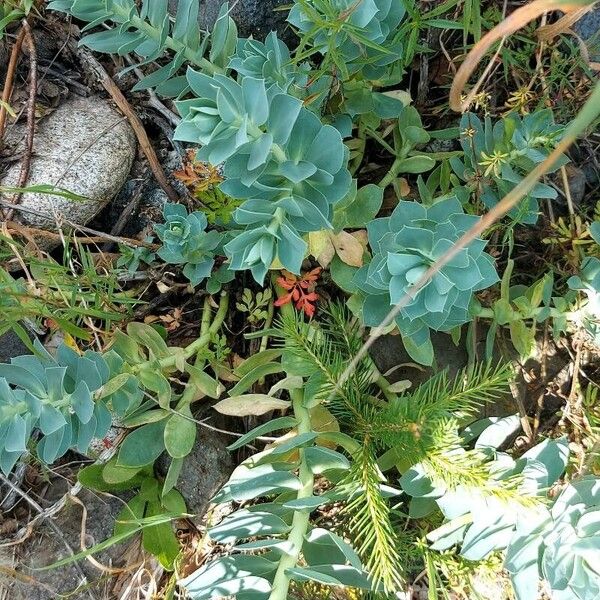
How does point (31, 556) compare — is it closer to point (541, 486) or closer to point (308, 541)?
point (308, 541)

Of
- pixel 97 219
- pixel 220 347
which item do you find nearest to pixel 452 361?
pixel 220 347

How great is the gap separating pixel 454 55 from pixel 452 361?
82 centimetres

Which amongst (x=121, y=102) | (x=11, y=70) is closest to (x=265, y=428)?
(x=121, y=102)

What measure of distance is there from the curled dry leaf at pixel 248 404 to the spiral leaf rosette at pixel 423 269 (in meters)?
0.33

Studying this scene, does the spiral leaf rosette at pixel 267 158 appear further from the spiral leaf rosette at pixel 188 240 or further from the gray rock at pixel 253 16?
the gray rock at pixel 253 16

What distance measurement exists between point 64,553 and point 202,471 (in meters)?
0.43

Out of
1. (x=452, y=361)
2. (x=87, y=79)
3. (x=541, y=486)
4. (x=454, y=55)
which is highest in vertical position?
(x=454, y=55)

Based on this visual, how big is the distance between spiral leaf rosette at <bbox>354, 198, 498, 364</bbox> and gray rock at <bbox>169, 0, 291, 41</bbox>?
2.33ft

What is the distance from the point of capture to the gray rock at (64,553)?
1.79 m

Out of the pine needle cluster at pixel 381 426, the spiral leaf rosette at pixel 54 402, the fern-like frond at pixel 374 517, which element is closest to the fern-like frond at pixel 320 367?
the pine needle cluster at pixel 381 426

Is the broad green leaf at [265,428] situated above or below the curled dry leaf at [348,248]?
below

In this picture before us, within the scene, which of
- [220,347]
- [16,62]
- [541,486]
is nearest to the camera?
[541,486]

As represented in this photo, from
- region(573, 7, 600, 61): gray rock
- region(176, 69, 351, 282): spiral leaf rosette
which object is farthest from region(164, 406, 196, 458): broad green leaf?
region(573, 7, 600, 61): gray rock

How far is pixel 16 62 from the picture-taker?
73.8 inches
